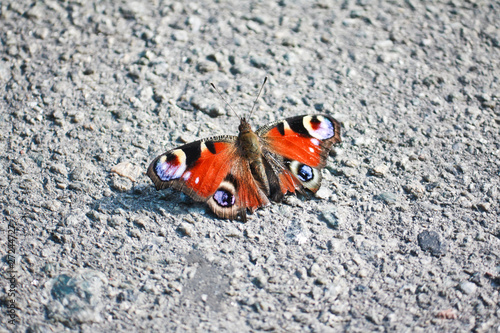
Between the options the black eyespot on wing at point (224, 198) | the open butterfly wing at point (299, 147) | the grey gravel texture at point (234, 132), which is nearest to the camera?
the grey gravel texture at point (234, 132)

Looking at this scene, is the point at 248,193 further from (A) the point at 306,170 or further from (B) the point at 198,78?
(B) the point at 198,78

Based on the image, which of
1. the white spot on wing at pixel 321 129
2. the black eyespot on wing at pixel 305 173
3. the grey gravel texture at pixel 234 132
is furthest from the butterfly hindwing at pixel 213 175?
the white spot on wing at pixel 321 129

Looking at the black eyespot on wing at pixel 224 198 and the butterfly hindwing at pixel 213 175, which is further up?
the butterfly hindwing at pixel 213 175

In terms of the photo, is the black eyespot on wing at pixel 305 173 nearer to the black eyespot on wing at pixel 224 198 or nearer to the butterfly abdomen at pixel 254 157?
the butterfly abdomen at pixel 254 157

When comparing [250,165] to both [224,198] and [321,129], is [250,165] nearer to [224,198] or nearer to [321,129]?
[224,198]

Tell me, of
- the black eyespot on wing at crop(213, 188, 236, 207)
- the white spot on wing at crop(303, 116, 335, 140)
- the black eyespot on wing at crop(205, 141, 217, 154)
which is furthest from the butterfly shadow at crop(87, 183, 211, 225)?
the white spot on wing at crop(303, 116, 335, 140)

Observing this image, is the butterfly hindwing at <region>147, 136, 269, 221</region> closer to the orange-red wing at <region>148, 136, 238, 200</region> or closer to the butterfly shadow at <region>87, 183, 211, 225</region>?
the orange-red wing at <region>148, 136, 238, 200</region>

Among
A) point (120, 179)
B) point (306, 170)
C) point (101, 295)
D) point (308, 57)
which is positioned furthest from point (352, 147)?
point (101, 295)

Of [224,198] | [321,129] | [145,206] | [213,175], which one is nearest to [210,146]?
[213,175]
